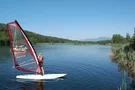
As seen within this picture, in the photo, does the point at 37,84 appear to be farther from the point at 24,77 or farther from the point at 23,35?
the point at 23,35

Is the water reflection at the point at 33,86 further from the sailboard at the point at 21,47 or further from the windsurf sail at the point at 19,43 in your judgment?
the windsurf sail at the point at 19,43

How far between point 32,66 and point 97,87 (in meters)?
6.11

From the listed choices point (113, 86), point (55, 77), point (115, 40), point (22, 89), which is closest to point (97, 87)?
point (113, 86)

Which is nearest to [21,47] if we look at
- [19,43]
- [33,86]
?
[19,43]

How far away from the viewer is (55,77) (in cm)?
1625

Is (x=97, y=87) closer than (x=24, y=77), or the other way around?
(x=97, y=87)

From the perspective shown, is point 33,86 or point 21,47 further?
Answer: point 21,47

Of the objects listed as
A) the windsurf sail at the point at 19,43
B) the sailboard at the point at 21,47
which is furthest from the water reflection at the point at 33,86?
the windsurf sail at the point at 19,43

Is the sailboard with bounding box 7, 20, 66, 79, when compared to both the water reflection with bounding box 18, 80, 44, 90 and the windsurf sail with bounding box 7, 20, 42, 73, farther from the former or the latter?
the water reflection with bounding box 18, 80, 44, 90

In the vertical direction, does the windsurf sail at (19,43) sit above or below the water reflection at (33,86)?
above

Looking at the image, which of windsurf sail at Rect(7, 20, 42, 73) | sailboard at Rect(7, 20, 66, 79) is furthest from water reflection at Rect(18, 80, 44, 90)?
windsurf sail at Rect(7, 20, 42, 73)

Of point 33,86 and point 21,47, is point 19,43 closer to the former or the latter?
point 21,47

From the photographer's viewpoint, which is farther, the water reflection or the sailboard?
the sailboard

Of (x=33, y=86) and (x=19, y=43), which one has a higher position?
(x=19, y=43)
